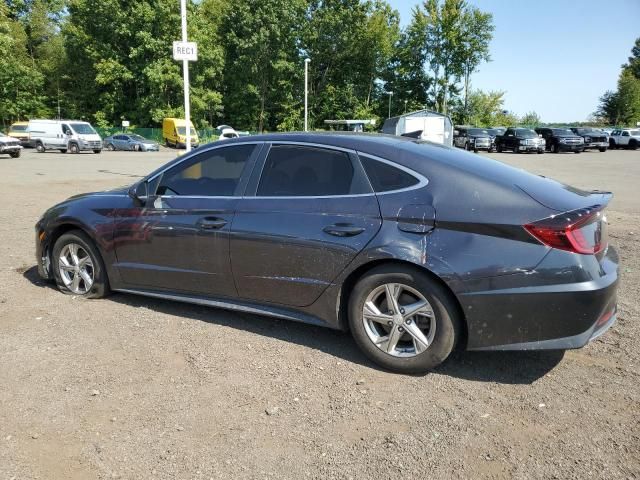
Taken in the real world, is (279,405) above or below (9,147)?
below

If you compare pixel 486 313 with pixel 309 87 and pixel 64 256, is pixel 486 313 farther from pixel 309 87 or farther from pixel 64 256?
pixel 309 87

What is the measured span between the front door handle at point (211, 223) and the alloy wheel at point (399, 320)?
129 cm

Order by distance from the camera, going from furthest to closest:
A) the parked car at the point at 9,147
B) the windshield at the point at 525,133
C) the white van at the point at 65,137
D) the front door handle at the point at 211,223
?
the windshield at the point at 525,133
the white van at the point at 65,137
the parked car at the point at 9,147
the front door handle at the point at 211,223

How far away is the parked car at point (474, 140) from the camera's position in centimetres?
3834

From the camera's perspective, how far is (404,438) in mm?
2865

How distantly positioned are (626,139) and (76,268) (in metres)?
46.4

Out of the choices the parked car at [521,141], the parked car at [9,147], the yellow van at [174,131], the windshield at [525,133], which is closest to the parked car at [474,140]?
the parked car at [521,141]

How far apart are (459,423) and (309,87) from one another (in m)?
63.9

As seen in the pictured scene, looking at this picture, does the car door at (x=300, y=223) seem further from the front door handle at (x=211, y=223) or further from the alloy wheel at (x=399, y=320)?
the alloy wheel at (x=399, y=320)

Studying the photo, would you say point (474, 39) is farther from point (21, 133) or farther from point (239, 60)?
point (21, 133)

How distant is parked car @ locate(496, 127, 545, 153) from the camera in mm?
36812

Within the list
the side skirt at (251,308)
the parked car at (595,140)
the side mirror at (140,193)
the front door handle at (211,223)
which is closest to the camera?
the side skirt at (251,308)

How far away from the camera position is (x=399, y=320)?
352 centimetres

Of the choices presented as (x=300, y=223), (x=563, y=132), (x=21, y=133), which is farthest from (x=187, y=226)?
(x=21, y=133)
